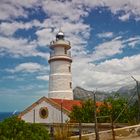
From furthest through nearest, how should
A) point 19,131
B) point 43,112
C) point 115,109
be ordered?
point 43,112, point 115,109, point 19,131

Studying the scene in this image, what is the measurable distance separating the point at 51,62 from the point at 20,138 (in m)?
29.1

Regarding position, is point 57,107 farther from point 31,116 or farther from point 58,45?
point 58,45

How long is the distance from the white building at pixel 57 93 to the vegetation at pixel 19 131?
68.4ft

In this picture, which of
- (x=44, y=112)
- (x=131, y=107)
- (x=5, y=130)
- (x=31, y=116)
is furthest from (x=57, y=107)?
(x=5, y=130)

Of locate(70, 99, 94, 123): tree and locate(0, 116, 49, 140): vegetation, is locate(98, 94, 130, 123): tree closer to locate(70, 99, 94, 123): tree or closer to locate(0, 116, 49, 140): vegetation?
locate(70, 99, 94, 123): tree

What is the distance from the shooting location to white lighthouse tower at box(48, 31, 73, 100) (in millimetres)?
37406

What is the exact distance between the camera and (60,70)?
1497 inches

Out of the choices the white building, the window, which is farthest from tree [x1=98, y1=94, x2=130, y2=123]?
the window

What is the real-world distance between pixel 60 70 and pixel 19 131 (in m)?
27.6

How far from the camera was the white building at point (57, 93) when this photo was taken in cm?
3319

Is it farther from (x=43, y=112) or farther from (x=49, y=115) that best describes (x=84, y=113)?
(x=43, y=112)

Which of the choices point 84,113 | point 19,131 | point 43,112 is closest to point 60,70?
point 43,112

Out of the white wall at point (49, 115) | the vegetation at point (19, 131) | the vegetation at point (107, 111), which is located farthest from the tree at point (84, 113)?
the vegetation at point (19, 131)

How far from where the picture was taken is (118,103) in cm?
2988
